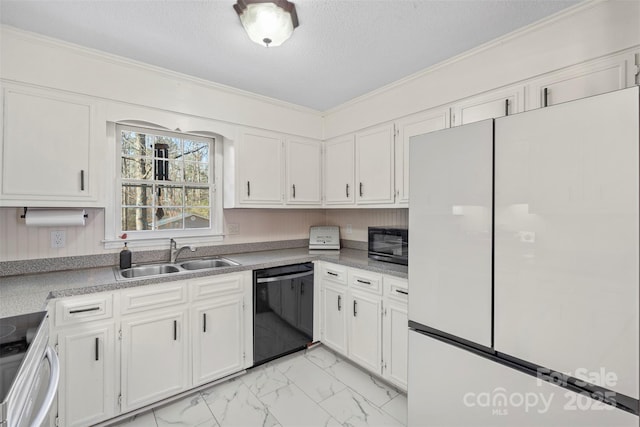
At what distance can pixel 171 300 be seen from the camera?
2000 mm

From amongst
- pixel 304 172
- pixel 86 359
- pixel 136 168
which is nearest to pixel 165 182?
pixel 136 168

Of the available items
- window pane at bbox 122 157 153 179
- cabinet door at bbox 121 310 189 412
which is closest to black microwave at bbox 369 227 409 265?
cabinet door at bbox 121 310 189 412

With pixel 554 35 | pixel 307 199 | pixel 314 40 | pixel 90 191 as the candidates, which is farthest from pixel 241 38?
pixel 554 35

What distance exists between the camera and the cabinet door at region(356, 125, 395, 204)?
8.43ft

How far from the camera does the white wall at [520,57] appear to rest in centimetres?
147

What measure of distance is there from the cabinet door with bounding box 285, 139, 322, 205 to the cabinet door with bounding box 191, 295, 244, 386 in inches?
47.9

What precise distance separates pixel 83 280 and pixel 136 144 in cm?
119

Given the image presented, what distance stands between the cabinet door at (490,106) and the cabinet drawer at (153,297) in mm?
2302

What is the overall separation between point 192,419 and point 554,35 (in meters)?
3.19

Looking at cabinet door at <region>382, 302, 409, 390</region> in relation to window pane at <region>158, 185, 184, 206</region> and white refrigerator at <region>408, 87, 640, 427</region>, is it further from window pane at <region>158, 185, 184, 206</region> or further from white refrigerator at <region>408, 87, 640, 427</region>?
window pane at <region>158, 185, 184, 206</region>

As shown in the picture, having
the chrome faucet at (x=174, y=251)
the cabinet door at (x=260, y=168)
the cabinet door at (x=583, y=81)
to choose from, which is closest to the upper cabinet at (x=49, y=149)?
the chrome faucet at (x=174, y=251)

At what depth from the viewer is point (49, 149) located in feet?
6.08

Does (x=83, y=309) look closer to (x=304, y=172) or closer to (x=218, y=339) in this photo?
(x=218, y=339)

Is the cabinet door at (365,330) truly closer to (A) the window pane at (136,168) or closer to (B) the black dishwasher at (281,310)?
(B) the black dishwasher at (281,310)
